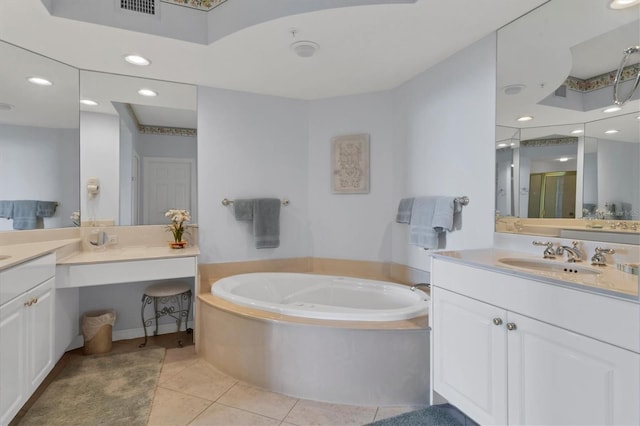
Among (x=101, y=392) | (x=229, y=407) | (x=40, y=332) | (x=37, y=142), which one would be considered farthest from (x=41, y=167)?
(x=229, y=407)

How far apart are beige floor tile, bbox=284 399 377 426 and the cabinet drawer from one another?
1478mm

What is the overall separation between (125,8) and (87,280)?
Result: 1744 millimetres

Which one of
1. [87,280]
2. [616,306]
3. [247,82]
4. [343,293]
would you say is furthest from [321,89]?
[616,306]

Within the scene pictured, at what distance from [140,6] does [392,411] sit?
2.81 m

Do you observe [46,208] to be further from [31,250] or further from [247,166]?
[247,166]

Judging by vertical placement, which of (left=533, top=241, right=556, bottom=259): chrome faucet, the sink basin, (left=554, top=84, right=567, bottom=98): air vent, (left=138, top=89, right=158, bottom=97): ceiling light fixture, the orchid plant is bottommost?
the sink basin

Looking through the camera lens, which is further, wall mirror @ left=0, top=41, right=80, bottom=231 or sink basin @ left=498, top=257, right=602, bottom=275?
wall mirror @ left=0, top=41, right=80, bottom=231

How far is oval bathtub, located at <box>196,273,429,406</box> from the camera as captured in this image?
185cm

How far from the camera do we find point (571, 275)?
1.20 meters

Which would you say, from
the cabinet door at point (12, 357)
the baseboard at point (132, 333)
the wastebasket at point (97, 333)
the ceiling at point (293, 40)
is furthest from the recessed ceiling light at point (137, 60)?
the baseboard at point (132, 333)

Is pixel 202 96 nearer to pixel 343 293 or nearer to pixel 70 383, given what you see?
pixel 343 293

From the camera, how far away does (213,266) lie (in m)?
2.91

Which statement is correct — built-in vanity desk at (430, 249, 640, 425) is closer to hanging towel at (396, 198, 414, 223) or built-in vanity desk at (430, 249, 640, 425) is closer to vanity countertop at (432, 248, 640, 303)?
vanity countertop at (432, 248, 640, 303)

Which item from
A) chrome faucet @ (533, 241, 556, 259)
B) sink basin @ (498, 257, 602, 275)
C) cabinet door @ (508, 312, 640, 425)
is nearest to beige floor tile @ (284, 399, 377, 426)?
cabinet door @ (508, 312, 640, 425)
